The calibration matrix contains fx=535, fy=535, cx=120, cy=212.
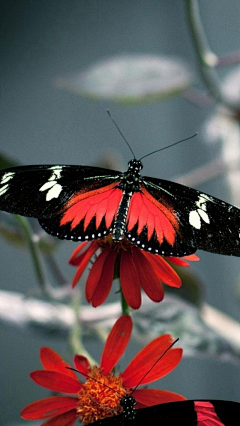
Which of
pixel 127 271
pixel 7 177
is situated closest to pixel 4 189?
pixel 7 177

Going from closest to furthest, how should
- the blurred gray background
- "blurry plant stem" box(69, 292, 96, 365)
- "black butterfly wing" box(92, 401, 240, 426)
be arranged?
"black butterfly wing" box(92, 401, 240, 426) < "blurry plant stem" box(69, 292, 96, 365) < the blurred gray background

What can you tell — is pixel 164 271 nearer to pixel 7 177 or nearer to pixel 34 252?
pixel 7 177

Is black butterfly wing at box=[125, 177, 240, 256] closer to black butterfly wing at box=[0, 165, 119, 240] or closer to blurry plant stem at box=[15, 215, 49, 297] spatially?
black butterfly wing at box=[0, 165, 119, 240]

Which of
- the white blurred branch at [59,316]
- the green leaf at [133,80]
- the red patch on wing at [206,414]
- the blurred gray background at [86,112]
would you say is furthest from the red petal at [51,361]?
the blurred gray background at [86,112]

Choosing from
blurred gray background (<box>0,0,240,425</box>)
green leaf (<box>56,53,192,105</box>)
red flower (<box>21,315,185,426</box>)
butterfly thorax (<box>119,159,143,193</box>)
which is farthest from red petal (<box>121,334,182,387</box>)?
blurred gray background (<box>0,0,240,425</box>)

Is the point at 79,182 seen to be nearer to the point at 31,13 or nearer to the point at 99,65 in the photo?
the point at 99,65

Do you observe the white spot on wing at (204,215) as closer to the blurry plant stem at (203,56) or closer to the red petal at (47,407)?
the red petal at (47,407)

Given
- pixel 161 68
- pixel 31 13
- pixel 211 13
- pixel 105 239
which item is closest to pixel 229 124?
pixel 161 68
